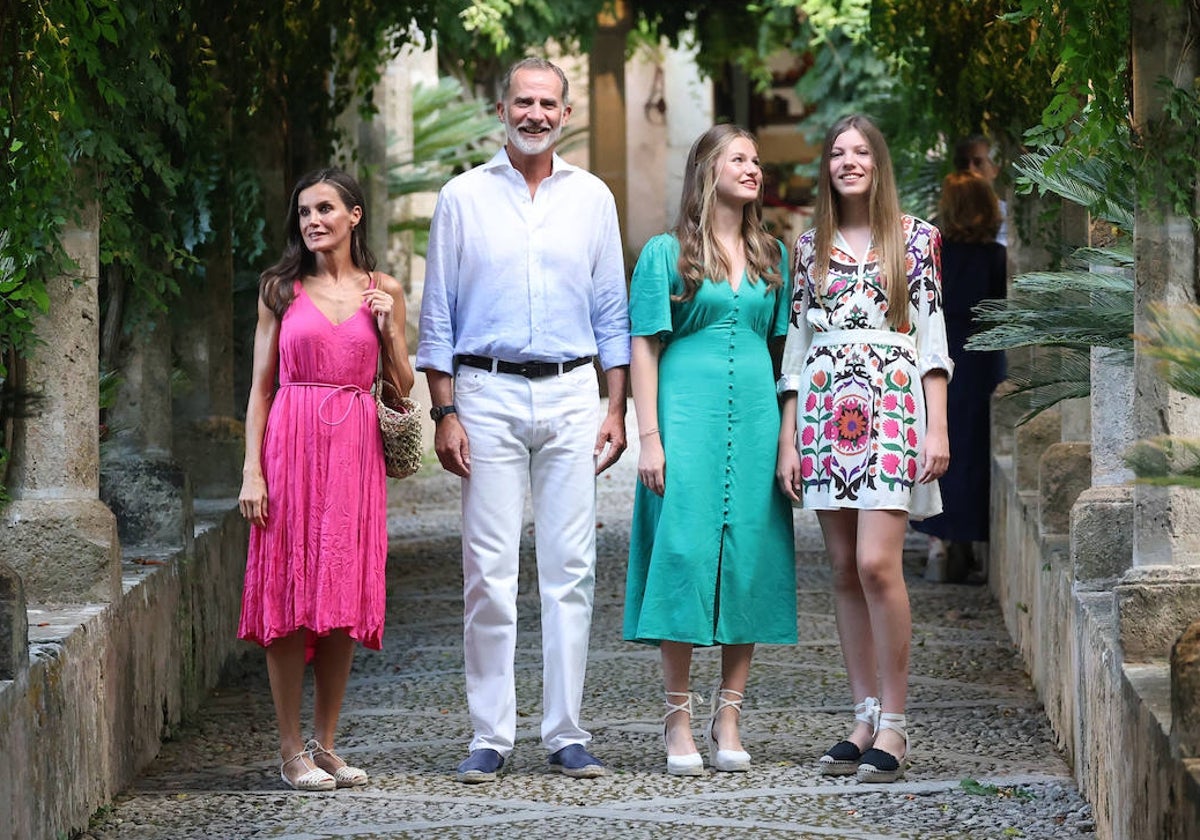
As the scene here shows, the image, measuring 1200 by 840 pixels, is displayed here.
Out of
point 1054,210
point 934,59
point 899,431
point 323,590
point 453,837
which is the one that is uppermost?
point 934,59

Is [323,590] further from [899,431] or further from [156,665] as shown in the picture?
[899,431]

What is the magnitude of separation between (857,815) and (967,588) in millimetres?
4271

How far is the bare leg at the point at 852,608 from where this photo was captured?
18.4 ft

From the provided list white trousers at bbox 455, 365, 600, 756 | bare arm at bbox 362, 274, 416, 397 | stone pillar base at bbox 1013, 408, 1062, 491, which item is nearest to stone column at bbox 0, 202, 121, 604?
bare arm at bbox 362, 274, 416, 397

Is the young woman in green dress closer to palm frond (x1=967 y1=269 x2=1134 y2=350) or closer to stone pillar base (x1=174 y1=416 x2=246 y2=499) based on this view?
palm frond (x1=967 y1=269 x2=1134 y2=350)

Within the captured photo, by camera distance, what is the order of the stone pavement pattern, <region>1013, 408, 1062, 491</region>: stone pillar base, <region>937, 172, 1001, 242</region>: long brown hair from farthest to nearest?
<region>937, 172, 1001, 242</region>: long brown hair, <region>1013, 408, 1062, 491</region>: stone pillar base, the stone pavement pattern

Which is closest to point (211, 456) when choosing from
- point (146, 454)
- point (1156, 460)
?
point (146, 454)

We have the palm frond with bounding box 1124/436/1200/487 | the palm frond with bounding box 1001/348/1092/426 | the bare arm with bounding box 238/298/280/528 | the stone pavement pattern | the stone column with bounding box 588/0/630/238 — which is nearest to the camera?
the palm frond with bounding box 1124/436/1200/487

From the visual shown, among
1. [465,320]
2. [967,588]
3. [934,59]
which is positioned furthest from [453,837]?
[934,59]

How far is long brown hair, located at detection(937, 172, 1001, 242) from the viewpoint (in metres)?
9.05

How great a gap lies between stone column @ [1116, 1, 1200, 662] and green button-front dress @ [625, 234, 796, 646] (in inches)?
42.6

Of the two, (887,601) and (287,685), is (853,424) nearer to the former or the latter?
(887,601)

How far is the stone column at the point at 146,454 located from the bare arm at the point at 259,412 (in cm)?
117

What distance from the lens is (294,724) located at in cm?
563
